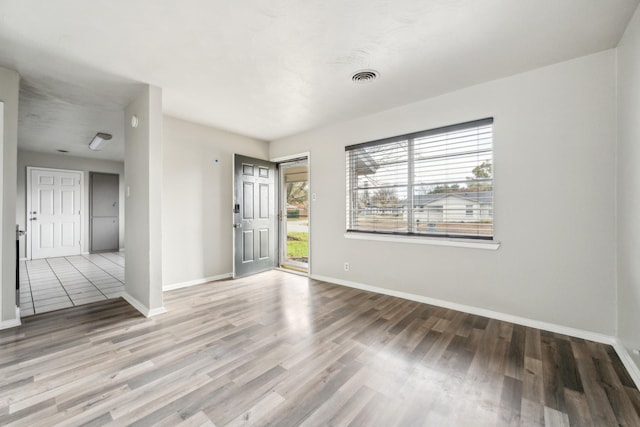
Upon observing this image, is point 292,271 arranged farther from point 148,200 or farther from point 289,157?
point 148,200

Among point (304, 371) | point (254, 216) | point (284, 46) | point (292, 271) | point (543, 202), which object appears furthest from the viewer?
point (292, 271)

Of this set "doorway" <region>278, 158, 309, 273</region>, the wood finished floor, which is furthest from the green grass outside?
the wood finished floor

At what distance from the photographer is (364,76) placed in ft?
9.07

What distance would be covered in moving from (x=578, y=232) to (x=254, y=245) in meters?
4.34

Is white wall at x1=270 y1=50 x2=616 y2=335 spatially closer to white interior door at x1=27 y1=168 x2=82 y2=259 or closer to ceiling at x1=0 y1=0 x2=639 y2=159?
ceiling at x1=0 y1=0 x2=639 y2=159

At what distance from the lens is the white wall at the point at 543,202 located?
7.77 ft

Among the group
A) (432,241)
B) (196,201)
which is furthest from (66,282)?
(432,241)

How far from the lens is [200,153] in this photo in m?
4.33

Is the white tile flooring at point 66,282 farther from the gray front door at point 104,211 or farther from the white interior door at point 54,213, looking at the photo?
the gray front door at point 104,211

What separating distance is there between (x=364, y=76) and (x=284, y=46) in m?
0.91

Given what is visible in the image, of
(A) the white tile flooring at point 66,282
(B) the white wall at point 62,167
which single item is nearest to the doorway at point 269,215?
(A) the white tile flooring at point 66,282

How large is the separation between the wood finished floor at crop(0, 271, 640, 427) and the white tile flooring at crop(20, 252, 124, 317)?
0.52m

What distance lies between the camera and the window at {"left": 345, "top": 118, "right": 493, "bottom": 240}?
300cm

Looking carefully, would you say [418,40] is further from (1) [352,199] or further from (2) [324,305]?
(2) [324,305]
